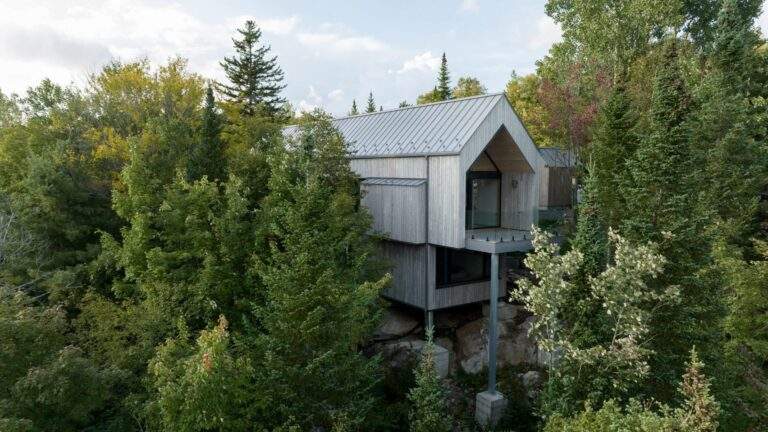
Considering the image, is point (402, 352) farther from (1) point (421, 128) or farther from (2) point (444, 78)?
(2) point (444, 78)

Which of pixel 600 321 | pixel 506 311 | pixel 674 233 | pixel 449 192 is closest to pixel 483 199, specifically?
pixel 449 192

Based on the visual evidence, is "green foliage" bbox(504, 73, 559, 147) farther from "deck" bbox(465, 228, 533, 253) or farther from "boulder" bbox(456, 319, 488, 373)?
"boulder" bbox(456, 319, 488, 373)

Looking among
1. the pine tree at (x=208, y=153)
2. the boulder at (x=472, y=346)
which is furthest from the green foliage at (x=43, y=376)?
the boulder at (x=472, y=346)

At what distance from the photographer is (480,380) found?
18.9 m

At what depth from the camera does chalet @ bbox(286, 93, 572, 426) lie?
682 inches

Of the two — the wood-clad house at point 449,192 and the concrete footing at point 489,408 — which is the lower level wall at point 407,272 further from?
the concrete footing at point 489,408

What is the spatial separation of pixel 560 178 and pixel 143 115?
80.9 ft

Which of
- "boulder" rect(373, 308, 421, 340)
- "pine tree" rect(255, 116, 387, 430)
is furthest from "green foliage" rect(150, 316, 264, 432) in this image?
"boulder" rect(373, 308, 421, 340)

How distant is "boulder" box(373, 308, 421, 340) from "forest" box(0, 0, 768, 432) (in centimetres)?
87

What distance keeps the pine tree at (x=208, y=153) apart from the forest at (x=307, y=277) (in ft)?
0.29

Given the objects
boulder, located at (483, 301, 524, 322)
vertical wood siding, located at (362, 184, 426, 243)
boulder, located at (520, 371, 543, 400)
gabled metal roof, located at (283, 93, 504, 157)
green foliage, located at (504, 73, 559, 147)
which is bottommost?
boulder, located at (520, 371, 543, 400)

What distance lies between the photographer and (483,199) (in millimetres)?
20562

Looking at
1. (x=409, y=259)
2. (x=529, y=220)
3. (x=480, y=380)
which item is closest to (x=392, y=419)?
(x=480, y=380)

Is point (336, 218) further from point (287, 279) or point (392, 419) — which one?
point (392, 419)
